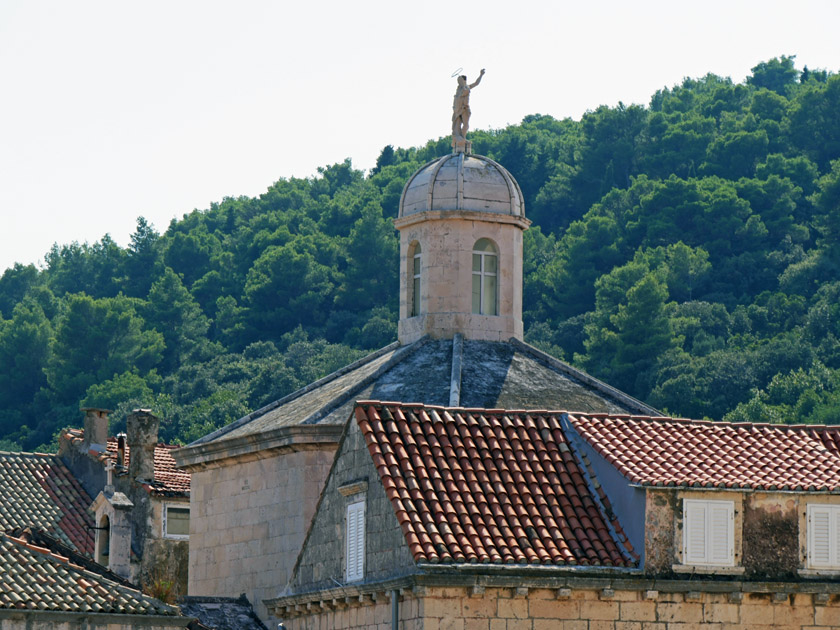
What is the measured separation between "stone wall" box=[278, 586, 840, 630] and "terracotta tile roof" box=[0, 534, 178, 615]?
6.92m

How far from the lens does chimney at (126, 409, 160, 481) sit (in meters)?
44.8

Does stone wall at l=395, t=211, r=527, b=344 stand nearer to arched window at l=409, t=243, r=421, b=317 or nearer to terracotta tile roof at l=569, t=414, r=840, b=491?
arched window at l=409, t=243, r=421, b=317

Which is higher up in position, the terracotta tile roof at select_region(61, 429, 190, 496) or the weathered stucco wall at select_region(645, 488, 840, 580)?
the terracotta tile roof at select_region(61, 429, 190, 496)

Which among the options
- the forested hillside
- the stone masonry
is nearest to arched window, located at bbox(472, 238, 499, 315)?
the stone masonry

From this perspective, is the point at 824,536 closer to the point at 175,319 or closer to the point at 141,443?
the point at 141,443

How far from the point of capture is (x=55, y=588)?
3291 centimetres

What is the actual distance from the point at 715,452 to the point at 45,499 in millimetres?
25940

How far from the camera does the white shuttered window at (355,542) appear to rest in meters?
28.2

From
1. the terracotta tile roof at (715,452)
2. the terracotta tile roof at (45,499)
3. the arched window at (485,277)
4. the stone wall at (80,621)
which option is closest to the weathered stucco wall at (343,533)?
the terracotta tile roof at (715,452)

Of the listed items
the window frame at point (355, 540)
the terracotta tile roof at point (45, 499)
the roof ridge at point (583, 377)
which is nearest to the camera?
the window frame at point (355, 540)

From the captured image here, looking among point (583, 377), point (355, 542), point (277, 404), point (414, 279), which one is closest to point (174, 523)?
point (277, 404)

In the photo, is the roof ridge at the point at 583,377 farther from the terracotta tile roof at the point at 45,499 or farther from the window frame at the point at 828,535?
the terracotta tile roof at the point at 45,499

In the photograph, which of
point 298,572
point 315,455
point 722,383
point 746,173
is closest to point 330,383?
point 315,455

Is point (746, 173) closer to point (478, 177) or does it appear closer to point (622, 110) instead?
point (622, 110)
